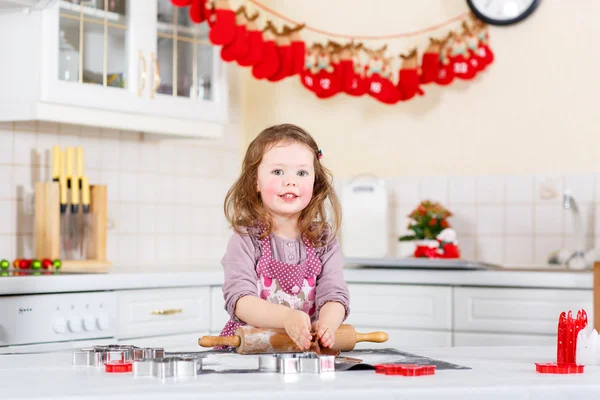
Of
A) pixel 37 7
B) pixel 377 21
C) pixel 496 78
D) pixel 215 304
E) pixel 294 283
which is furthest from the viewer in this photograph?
pixel 377 21

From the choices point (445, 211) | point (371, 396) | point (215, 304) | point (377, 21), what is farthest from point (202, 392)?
point (377, 21)

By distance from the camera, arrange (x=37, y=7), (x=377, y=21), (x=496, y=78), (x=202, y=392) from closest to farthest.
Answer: (x=202, y=392) < (x=37, y=7) < (x=496, y=78) < (x=377, y=21)

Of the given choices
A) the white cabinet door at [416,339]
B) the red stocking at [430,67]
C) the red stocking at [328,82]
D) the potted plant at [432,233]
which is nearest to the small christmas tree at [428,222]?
the potted plant at [432,233]

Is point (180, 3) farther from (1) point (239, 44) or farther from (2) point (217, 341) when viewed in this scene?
(2) point (217, 341)

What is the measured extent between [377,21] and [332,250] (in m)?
2.22

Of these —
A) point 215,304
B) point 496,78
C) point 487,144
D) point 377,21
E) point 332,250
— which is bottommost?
point 215,304

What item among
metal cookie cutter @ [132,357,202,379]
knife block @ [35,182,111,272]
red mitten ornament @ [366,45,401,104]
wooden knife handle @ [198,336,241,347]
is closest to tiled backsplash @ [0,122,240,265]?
knife block @ [35,182,111,272]

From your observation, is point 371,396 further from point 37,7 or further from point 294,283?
point 37,7

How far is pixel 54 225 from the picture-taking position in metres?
3.03

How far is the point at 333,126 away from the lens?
3.84 m

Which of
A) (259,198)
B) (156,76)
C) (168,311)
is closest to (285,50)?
(156,76)

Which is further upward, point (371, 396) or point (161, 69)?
point (161, 69)

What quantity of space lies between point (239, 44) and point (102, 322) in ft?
3.86

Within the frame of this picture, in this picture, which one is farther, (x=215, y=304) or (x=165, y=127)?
(x=165, y=127)
